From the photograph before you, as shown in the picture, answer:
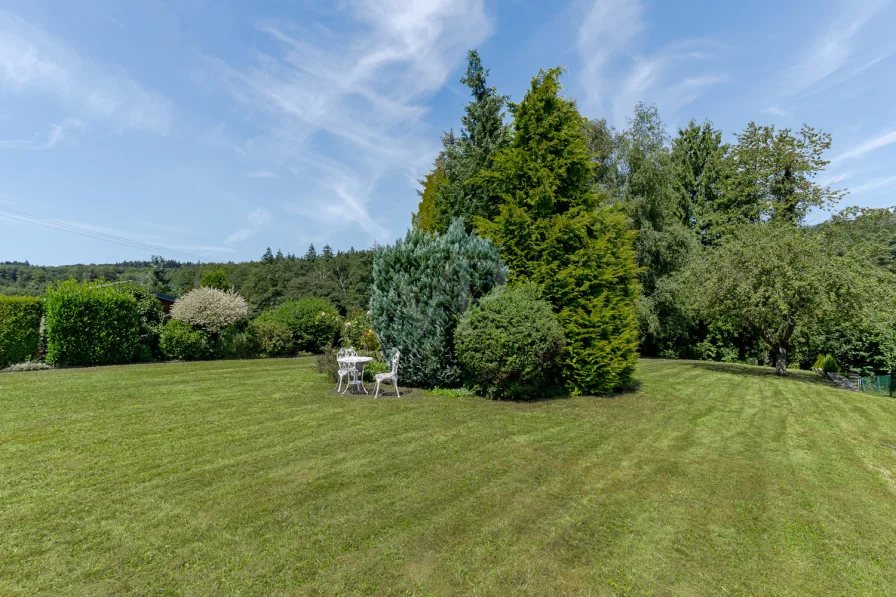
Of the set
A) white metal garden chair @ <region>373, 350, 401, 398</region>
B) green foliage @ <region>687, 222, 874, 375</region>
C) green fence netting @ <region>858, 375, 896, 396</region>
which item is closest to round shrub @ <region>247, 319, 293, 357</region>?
white metal garden chair @ <region>373, 350, 401, 398</region>

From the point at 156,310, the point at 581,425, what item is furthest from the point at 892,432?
the point at 156,310

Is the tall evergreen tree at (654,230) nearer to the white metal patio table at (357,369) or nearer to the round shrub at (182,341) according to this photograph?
the white metal patio table at (357,369)

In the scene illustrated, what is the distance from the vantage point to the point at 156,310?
50.8 ft

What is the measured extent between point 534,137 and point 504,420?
6688 mm

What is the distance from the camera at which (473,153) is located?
478 inches

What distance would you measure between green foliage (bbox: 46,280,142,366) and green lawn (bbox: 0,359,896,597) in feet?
22.0

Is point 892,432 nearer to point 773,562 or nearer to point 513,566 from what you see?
point 773,562

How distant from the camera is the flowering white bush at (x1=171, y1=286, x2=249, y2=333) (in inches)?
614

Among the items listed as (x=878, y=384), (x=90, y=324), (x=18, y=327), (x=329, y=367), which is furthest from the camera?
(x=878, y=384)

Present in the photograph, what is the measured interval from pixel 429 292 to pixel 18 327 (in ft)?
47.2

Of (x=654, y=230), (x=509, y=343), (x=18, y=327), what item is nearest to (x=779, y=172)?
(x=654, y=230)

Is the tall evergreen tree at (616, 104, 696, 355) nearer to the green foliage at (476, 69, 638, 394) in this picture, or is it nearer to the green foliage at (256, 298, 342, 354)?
the green foliage at (476, 69, 638, 394)

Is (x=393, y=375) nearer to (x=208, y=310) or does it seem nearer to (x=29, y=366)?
(x=208, y=310)

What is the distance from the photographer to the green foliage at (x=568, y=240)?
9062 millimetres
